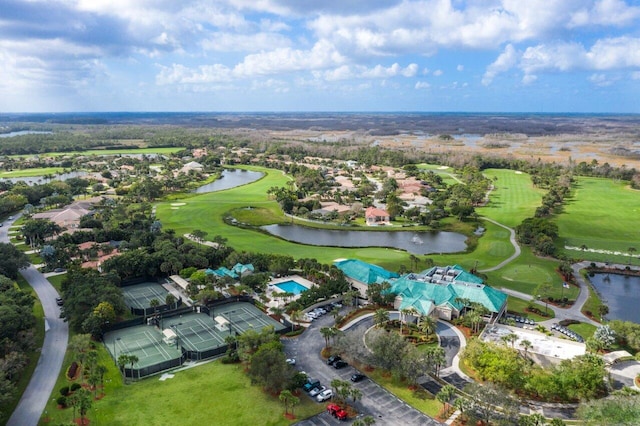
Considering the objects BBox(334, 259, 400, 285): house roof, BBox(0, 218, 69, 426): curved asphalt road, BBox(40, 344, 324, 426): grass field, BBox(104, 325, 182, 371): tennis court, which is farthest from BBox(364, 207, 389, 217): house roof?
BBox(40, 344, 324, 426): grass field

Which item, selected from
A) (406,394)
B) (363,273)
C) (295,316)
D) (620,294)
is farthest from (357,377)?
(620,294)

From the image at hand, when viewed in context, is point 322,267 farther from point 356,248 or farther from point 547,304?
point 547,304

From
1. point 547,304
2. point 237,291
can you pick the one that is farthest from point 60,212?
point 547,304

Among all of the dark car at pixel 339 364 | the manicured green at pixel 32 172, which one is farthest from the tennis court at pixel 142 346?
the manicured green at pixel 32 172

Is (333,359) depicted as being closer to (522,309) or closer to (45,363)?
(522,309)

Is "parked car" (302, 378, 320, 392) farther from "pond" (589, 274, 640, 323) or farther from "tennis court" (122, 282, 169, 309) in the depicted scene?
"pond" (589, 274, 640, 323)

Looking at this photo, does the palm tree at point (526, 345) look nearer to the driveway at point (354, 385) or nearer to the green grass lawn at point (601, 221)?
the driveway at point (354, 385)
